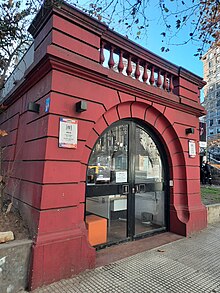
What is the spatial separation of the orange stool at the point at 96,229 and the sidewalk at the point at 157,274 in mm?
562

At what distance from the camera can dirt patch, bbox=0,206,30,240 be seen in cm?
282

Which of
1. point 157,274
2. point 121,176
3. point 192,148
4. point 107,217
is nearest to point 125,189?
point 121,176

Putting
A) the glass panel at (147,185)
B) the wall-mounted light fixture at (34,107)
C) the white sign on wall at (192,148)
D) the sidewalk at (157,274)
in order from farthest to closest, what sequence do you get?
the white sign on wall at (192,148) < the glass panel at (147,185) < the wall-mounted light fixture at (34,107) < the sidewalk at (157,274)

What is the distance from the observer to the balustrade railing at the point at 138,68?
377 cm

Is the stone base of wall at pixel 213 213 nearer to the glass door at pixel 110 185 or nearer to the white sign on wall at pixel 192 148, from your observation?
the white sign on wall at pixel 192 148

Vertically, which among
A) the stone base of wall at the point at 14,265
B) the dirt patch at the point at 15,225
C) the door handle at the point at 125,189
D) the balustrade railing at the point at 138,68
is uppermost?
the balustrade railing at the point at 138,68

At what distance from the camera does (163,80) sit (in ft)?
15.6

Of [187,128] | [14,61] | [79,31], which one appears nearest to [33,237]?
[79,31]

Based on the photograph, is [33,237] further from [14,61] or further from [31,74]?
[14,61]

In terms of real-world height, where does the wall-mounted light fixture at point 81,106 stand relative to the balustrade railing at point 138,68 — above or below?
below

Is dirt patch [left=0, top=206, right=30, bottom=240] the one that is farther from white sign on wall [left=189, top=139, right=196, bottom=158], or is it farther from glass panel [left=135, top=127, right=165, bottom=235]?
white sign on wall [left=189, top=139, right=196, bottom=158]

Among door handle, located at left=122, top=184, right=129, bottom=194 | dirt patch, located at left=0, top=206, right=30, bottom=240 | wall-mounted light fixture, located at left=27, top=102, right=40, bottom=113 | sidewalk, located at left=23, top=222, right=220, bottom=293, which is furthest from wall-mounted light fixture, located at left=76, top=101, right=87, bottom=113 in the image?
sidewalk, located at left=23, top=222, right=220, bottom=293

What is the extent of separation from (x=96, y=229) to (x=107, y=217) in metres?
0.36

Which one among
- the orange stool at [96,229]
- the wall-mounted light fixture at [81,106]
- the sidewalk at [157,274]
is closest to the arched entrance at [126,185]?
the orange stool at [96,229]
